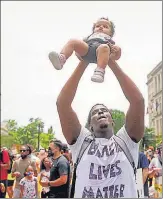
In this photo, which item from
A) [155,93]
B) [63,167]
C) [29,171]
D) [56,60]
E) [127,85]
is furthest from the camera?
[155,93]

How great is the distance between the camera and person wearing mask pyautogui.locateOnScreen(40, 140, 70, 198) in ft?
18.2

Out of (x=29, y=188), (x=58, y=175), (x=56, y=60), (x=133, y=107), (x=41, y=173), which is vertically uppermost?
(x=56, y=60)

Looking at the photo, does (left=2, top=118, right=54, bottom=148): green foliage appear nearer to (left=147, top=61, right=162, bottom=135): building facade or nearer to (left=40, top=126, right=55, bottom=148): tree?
(left=40, top=126, right=55, bottom=148): tree

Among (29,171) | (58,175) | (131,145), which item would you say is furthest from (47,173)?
(131,145)

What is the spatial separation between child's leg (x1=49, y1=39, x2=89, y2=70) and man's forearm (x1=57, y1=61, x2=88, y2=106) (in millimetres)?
167

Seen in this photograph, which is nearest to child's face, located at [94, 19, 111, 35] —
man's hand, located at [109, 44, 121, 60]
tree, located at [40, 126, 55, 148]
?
man's hand, located at [109, 44, 121, 60]

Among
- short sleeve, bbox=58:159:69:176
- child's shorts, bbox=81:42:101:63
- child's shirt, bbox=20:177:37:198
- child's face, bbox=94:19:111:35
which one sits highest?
child's face, bbox=94:19:111:35

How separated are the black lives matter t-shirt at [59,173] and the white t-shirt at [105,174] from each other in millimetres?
2707

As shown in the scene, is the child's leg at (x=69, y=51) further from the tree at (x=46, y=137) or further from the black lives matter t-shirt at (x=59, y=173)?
the tree at (x=46, y=137)

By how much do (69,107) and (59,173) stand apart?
2.72 metres

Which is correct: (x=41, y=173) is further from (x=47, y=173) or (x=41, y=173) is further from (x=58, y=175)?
(x=58, y=175)

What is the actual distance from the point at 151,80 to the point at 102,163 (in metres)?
74.9

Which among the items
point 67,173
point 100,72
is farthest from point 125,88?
point 67,173

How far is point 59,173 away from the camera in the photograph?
5605 mm
